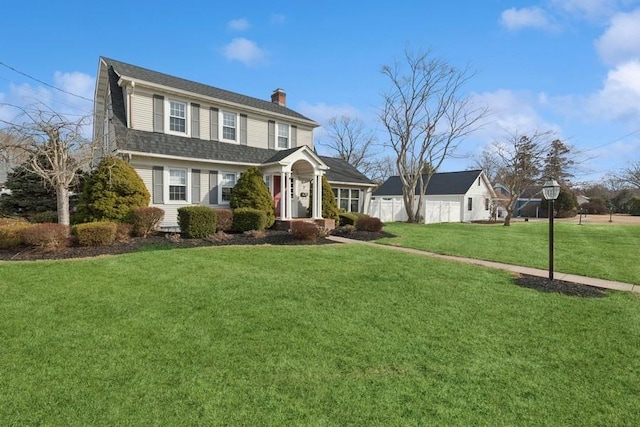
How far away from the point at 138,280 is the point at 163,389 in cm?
377

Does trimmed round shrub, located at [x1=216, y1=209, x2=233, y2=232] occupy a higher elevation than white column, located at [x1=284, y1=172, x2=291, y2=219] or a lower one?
lower

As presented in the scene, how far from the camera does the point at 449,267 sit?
819 cm

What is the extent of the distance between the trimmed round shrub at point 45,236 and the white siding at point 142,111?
603cm

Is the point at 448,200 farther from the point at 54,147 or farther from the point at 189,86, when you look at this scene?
the point at 54,147

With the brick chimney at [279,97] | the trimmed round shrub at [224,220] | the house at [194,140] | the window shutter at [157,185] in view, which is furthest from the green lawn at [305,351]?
the brick chimney at [279,97]

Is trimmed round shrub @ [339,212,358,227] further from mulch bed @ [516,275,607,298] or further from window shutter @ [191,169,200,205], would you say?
mulch bed @ [516,275,607,298]

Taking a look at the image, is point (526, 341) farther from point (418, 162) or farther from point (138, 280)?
point (418, 162)

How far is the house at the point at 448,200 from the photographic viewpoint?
27.1 m

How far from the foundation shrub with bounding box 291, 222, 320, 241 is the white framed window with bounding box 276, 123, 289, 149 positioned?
295 inches

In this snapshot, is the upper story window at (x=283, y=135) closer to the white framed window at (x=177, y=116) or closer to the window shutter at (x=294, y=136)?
the window shutter at (x=294, y=136)

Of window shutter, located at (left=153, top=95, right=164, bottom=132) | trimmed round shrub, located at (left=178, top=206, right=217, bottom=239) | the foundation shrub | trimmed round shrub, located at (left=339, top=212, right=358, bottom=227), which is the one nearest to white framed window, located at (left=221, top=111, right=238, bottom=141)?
window shutter, located at (left=153, top=95, right=164, bottom=132)

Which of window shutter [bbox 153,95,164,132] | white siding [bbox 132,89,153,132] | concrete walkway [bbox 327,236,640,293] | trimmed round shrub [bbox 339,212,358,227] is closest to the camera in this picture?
concrete walkway [bbox 327,236,640,293]

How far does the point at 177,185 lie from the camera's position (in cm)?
1411

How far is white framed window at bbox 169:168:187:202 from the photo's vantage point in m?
13.9
